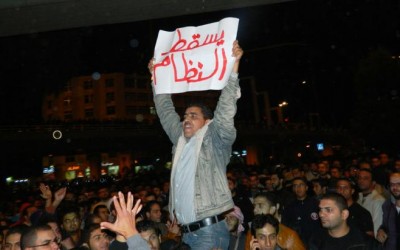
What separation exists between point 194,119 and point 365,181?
17.7ft

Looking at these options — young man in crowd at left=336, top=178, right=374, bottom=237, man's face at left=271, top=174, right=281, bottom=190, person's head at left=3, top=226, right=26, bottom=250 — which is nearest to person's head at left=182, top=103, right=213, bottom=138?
person's head at left=3, top=226, right=26, bottom=250

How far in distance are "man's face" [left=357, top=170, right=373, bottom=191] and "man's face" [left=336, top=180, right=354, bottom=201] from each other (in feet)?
2.53

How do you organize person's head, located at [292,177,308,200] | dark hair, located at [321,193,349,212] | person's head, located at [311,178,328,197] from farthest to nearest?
person's head, located at [311,178,328,197], person's head, located at [292,177,308,200], dark hair, located at [321,193,349,212]

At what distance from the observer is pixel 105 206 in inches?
317

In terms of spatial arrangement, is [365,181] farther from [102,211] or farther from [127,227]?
[127,227]

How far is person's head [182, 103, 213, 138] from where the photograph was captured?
421 centimetres

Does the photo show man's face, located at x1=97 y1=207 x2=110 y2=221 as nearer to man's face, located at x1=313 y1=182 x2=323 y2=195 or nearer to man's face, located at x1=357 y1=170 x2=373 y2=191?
man's face, located at x1=313 y1=182 x2=323 y2=195

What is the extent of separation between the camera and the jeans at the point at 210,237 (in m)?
3.97

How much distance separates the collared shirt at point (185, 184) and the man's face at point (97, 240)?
175cm

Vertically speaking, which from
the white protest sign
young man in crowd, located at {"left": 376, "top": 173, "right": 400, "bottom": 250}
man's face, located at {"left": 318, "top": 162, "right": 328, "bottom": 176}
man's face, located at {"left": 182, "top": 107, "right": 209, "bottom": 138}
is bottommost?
young man in crowd, located at {"left": 376, "top": 173, "right": 400, "bottom": 250}

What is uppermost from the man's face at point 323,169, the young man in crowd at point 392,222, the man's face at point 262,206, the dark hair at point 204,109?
the dark hair at point 204,109

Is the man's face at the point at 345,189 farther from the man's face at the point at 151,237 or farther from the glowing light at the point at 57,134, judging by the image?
the glowing light at the point at 57,134

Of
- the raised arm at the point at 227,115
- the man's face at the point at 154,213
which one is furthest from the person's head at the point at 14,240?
the raised arm at the point at 227,115

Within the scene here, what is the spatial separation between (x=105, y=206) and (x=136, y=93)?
302 feet
